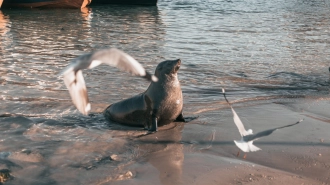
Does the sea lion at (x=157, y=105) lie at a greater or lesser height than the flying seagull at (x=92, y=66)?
lesser

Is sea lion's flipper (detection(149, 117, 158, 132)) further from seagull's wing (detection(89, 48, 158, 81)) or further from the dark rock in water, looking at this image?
seagull's wing (detection(89, 48, 158, 81))

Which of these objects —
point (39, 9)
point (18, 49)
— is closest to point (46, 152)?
point (18, 49)

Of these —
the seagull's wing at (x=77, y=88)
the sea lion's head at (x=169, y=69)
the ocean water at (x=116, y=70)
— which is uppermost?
the seagull's wing at (x=77, y=88)

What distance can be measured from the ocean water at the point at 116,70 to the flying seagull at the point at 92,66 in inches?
48.2

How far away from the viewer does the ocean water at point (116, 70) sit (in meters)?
4.50

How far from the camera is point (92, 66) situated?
2.45 meters

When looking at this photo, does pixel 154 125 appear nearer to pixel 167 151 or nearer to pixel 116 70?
pixel 167 151

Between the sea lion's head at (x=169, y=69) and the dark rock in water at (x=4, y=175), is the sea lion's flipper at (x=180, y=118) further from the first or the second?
the dark rock in water at (x=4, y=175)

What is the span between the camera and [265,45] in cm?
1216

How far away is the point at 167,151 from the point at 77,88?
1978mm

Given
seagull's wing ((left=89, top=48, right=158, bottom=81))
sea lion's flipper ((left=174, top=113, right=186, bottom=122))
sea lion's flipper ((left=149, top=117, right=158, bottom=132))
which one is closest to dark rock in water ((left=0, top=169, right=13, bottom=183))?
seagull's wing ((left=89, top=48, right=158, bottom=81))

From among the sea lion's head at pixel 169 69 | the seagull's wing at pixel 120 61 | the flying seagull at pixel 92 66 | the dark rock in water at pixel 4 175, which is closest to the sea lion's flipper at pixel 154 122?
the sea lion's head at pixel 169 69

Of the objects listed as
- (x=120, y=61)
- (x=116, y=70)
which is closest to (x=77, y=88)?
(x=120, y=61)

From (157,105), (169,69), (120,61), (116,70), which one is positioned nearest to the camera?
(120,61)
